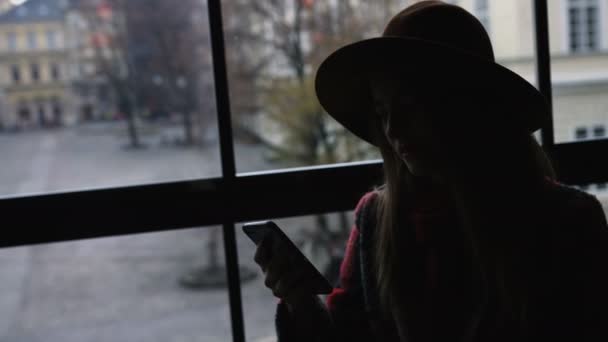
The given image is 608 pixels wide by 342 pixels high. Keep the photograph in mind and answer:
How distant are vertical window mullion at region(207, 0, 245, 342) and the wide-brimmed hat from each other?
0.22 metres

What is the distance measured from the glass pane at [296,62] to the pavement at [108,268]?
3.43ft

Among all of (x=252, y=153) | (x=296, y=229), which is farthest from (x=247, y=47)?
(x=296, y=229)

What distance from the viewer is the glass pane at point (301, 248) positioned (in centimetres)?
144

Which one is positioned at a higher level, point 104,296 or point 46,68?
point 46,68

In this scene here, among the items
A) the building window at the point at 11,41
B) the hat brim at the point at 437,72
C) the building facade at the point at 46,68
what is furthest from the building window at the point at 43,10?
the hat brim at the point at 437,72

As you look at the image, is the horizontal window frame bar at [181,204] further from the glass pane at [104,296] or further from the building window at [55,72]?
the building window at [55,72]

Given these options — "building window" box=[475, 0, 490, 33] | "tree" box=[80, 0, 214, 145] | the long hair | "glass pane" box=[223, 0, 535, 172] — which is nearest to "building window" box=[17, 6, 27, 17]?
"tree" box=[80, 0, 214, 145]

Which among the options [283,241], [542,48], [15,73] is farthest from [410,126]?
[15,73]

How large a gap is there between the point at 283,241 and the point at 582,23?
4503 mm

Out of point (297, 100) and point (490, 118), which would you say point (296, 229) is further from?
point (297, 100)

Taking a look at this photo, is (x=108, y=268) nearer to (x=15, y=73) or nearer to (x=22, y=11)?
(x=15, y=73)

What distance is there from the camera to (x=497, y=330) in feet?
2.72

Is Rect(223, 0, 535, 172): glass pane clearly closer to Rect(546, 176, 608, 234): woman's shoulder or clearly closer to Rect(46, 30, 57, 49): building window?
Rect(46, 30, 57, 49): building window

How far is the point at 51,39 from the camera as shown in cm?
196
